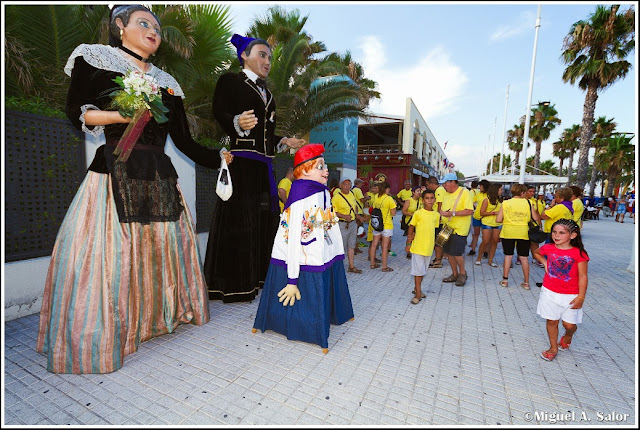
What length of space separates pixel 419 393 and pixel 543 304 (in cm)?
156

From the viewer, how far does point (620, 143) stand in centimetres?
2994

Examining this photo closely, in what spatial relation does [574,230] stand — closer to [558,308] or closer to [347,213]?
[558,308]

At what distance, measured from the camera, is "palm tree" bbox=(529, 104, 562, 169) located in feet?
95.9

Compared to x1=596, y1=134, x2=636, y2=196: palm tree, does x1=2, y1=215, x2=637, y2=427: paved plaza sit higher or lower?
lower

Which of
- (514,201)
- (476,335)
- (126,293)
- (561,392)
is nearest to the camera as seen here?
(561,392)

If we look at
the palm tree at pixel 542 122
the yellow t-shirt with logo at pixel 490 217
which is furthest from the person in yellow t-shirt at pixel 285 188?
the palm tree at pixel 542 122

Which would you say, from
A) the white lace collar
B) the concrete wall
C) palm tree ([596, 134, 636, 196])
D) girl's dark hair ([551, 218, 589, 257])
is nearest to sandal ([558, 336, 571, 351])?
girl's dark hair ([551, 218, 589, 257])

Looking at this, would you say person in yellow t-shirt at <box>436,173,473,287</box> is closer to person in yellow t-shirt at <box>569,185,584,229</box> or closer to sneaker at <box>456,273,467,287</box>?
sneaker at <box>456,273,467,287</box>

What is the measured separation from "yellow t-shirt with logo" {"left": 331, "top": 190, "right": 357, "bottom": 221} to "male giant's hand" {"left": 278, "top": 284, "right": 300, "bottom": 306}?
2.89m

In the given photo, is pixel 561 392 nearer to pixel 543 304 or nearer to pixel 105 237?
pixel 543 304

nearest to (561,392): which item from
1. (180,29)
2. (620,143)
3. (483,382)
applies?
(483,382)

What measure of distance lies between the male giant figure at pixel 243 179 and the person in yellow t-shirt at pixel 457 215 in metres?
2.69

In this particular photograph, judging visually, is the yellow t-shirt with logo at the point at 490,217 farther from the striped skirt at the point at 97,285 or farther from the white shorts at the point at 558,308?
the striped skirt at the point at 97,285

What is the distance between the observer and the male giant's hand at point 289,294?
9.57ft
